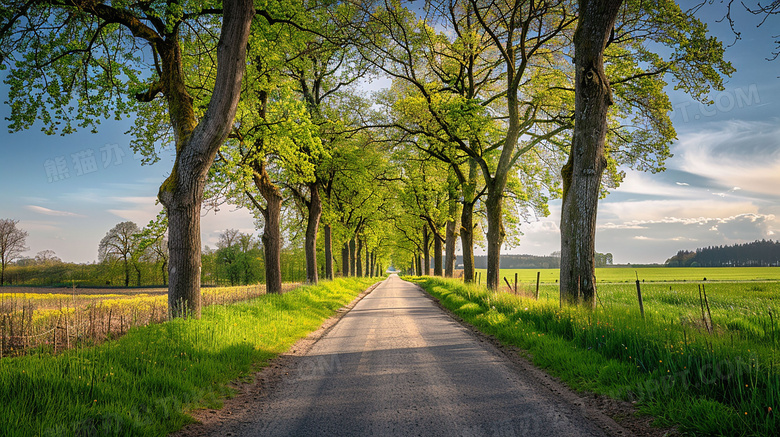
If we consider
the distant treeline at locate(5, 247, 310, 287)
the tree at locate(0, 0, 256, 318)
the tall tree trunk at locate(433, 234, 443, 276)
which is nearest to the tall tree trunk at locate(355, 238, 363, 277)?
the tall tree trunk at locate(433, 234, 443, 276)

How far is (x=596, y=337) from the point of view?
20.3ft

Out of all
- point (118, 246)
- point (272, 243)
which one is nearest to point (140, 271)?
point (118, 246)

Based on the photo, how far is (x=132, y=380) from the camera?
4664 millimetres

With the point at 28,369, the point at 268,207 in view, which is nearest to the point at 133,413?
the point at 28,369

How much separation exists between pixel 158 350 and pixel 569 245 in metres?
8.80

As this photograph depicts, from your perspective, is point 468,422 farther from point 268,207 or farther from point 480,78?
point 480,78

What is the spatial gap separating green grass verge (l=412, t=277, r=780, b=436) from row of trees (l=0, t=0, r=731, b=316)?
1874 mm

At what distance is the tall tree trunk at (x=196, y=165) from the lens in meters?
7.82

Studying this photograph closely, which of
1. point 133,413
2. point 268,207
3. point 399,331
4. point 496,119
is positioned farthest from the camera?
point 496,119

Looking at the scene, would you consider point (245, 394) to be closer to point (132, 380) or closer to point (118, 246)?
point (132, 380)

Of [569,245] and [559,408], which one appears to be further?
[569,245]

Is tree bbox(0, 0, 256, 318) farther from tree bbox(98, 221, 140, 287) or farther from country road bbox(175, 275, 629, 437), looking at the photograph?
tree bbox(98, 221, 140, 287)

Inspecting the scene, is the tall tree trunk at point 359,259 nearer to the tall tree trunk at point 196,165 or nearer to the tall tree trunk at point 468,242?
the tall tree trunk at point 468,242

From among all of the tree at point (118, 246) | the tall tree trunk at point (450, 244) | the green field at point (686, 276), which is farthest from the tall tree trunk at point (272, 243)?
the tree at point (118, 246)
